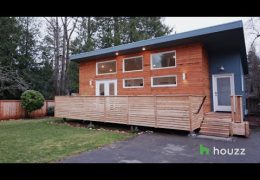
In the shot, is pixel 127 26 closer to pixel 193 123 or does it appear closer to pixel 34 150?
pixel 193 123

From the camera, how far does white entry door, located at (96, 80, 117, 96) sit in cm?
1170

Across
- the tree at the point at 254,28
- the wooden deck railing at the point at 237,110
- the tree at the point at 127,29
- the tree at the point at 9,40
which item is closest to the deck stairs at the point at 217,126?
the wooden deck railing at the point at 237,110

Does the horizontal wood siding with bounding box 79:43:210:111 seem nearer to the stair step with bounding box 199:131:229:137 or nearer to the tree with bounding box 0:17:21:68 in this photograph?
the stair step with bounding box 199:131:229:137

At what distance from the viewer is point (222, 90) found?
9.85 meters

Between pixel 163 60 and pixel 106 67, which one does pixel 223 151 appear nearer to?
pixel 163 60

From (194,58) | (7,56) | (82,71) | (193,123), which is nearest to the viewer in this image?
(193,123)

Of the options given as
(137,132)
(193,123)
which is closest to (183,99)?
(193,123)

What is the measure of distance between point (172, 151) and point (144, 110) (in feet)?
9.15

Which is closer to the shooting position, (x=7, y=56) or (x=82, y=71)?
(x=82, y=71)

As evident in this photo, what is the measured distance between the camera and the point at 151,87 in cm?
1023
